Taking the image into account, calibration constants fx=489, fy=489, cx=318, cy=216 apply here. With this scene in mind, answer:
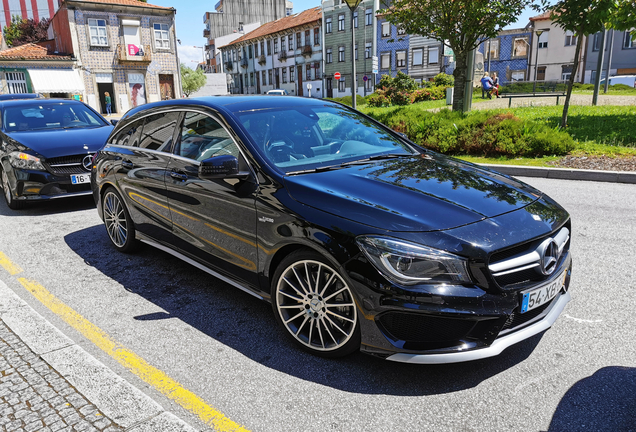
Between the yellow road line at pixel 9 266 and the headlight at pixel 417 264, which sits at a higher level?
the headlight at pixel 417 264

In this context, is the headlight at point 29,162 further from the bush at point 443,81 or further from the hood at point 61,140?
the bush at point 443,81

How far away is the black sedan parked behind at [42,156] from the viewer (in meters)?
7.10

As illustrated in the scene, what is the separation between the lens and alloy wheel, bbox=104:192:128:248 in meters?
5.21

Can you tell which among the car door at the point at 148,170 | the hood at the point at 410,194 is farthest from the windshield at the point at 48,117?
the hood at the point at 410,194

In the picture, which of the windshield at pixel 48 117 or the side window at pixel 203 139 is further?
the windshield at pixel 48 117

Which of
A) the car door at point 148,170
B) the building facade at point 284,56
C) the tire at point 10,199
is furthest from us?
the building facade at point 284,56

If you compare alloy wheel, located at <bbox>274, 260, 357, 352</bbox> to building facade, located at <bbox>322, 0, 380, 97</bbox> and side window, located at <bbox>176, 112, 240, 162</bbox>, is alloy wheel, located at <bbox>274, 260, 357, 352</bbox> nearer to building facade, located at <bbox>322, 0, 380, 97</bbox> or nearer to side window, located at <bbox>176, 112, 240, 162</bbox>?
side window, located at <bbox>176, 112, 240, 162</bbox>

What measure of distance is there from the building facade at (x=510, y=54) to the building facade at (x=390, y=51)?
8.34 metres

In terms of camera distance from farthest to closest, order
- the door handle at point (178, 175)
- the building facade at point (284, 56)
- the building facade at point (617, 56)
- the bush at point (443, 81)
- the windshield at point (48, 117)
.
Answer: the building facade at point (284, 56) < the building facade at point (617, 56) < the bush at point (443, 81) < the windshield at point (48, 117) < the door handle at point (178, 175)

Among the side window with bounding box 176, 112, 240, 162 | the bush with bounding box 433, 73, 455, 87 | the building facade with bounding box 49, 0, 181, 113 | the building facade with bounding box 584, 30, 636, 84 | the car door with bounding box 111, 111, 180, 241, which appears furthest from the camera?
the building facade with bounding box 584, 30, 636, 84

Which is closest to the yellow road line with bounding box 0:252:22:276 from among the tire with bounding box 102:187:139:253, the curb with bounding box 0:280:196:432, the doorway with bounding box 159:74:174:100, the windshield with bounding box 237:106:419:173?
the tire with bounding box 102:187:139:253

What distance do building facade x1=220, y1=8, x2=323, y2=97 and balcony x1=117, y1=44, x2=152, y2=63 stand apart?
660 inches

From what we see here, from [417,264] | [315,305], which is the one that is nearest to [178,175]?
[315,305]

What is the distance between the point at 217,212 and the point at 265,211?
0.59 meters
